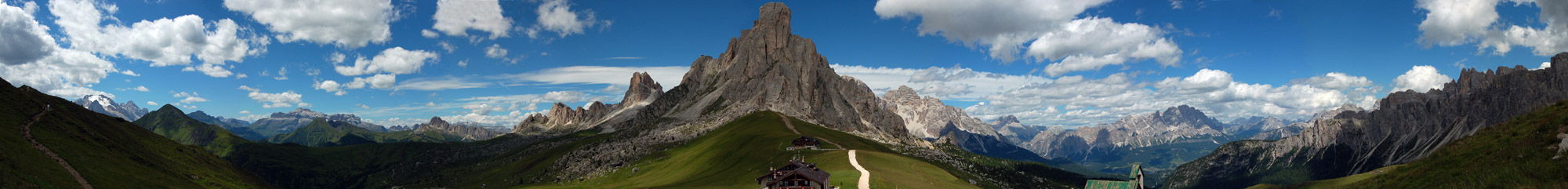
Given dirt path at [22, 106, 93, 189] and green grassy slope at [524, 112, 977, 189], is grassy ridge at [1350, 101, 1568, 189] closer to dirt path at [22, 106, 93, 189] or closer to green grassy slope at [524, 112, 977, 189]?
green grassy slope at [524, 112, 977, 189]

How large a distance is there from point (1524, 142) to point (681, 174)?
476ft

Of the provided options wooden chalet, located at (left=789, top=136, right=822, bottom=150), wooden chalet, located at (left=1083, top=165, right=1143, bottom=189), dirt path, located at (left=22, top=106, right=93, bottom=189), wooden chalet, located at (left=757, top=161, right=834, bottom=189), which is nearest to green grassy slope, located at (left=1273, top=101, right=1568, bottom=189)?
wooden chalet, located at (left=1083, top=165, right=1143, bottom=189)

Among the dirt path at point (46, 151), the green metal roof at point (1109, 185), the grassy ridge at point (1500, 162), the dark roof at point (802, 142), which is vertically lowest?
the green metal roof at point (1109, 185)

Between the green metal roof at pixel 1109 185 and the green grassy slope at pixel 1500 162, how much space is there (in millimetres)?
26692

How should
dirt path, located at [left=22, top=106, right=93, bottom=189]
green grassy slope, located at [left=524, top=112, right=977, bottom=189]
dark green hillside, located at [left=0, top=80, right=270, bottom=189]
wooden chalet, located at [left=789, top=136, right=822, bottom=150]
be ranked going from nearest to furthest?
1. dark green hillside, located at [left=0, top=80, right=270, bottom=189]
2. dirt path, located at [left=22, top=106, right=93, bottom=189]
3. green grassy slope, located at [left=524, top=112, right=977, bottom=189]
4. wooden chalet, located at [left=789, top=136, right=822, bottom=150]

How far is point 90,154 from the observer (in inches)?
4267

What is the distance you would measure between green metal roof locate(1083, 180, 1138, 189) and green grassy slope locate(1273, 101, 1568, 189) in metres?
26.7

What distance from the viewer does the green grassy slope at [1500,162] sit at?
22.9 meters

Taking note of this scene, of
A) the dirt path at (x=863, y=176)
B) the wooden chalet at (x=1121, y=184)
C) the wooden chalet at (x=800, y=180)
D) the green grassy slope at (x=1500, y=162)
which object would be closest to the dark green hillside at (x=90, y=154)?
the wooden chalet at (x=800, y=180)

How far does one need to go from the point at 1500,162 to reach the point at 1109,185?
38.0m

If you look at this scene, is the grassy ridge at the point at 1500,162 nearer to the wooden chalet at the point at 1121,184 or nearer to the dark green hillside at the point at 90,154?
the wooden chalet at the point at 1121,184

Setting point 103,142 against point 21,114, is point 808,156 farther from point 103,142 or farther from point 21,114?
point 21,114

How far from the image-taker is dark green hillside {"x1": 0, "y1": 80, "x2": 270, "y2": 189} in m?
82.4

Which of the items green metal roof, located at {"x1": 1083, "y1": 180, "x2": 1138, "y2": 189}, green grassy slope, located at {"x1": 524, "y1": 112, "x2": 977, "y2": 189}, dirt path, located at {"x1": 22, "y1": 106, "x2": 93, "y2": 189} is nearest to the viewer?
green metal roof, located at {"x1": 1083, "y1": 180, "x2": 1138, "y2": 189}
